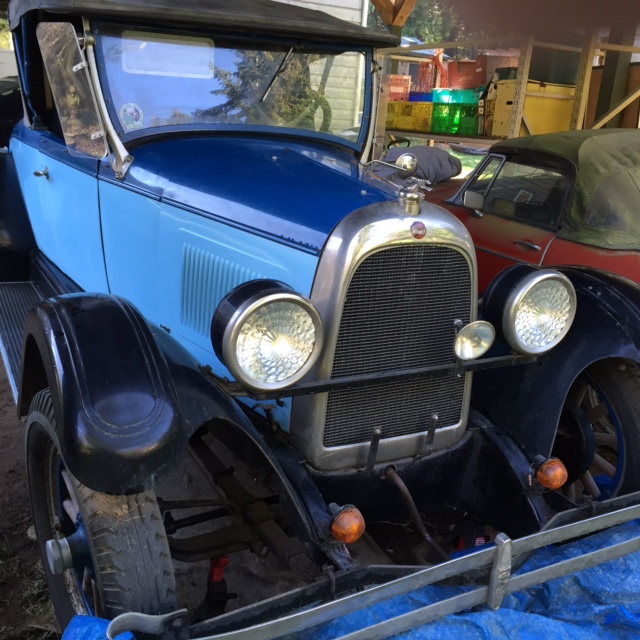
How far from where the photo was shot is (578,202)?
421 cm

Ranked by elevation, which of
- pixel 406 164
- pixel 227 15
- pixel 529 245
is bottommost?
pixel 529 245

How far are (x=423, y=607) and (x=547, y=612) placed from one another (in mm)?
418

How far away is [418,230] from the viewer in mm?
2000

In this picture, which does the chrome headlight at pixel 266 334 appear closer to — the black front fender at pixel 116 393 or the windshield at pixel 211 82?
the black front fender at pixel 116 393

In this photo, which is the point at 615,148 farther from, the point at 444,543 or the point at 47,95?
the point at 47,95

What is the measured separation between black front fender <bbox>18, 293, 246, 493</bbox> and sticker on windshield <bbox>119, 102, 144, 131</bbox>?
3.47ft

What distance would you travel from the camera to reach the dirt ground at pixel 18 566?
2.41 metres

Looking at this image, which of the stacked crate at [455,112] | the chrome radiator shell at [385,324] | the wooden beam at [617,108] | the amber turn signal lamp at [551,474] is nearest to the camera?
the chrome radiator shell at [385,324]

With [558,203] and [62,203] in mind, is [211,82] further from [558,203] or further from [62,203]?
[558,203]

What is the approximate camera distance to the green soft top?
13.3 ft

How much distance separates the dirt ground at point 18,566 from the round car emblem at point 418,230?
1.92 metres

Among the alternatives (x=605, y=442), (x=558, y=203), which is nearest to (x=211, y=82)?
(x=605, y=442)

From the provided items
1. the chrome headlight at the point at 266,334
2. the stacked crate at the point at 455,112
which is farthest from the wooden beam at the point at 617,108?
the chrome headlight at the point at 266,334

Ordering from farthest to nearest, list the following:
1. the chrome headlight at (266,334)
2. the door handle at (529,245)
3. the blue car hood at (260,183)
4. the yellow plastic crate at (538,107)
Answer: the yellow plastic crate at (538,107) → the door handle at (529,245) → the blue car hood at (260,183) → the chrome headlight at (266,334)
